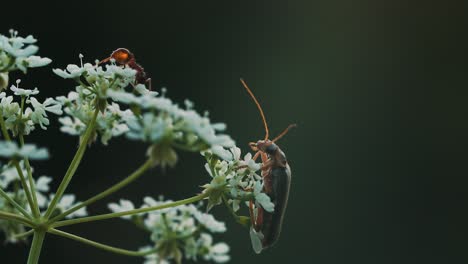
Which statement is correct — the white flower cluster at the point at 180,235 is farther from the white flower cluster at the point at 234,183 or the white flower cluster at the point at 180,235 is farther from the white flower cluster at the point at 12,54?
the white flower cluster at the point at 12,54

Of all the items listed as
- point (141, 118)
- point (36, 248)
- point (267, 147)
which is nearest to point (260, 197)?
point (141, 118)

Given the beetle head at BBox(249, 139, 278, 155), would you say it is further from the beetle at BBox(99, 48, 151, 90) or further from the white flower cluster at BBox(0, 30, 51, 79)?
the white flower cluster at BBox(0, 30, 51, 79)

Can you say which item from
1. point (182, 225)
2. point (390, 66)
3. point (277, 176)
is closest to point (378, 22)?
point (390, 66)

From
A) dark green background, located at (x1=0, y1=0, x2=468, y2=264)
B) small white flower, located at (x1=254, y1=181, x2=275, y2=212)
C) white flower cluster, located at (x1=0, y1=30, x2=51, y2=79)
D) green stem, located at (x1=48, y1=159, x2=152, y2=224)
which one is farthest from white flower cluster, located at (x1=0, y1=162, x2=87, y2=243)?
dark green background, located at (x1=0, y1=0, x2=468, y2=264)

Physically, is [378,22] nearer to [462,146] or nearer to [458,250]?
[462,146]

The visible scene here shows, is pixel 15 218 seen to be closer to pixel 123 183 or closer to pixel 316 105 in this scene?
pixel 123 183

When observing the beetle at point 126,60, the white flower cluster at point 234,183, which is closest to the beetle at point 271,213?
the white flower cluster at point 234,183
